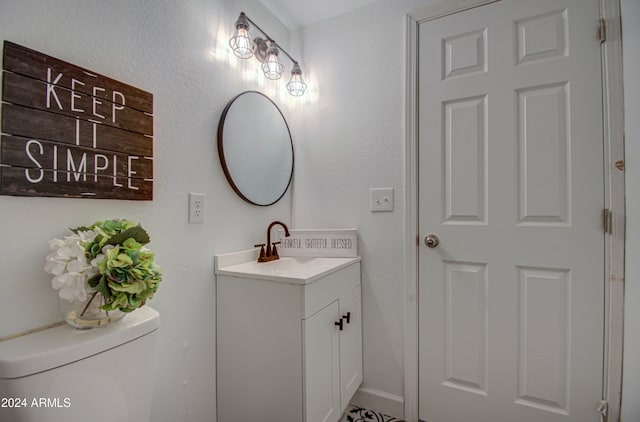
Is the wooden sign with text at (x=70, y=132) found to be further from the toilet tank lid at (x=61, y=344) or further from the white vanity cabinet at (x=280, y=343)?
the white vanity cabinet at (x=280, y=343)

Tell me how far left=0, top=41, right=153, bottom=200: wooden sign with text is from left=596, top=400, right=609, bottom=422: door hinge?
1.94 m

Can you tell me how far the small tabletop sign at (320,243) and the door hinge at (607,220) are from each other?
1.04 m

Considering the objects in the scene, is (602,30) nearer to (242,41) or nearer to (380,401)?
(242,41)

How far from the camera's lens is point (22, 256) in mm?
742

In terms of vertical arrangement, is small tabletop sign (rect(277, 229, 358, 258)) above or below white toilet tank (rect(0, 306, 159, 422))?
above

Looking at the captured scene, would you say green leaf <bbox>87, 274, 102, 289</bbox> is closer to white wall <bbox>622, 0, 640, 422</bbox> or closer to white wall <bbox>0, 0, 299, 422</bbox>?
white wall <bbox>0, 0, 299, 422</bbox>

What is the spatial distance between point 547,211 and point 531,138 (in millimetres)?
329

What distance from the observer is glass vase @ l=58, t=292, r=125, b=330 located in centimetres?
75

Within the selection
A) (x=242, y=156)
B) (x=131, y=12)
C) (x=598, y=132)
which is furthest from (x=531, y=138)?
(x=131, y=12)

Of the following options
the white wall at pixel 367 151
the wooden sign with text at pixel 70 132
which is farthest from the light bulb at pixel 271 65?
the wooden sign with text at pixel 70 132

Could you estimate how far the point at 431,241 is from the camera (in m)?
1.44

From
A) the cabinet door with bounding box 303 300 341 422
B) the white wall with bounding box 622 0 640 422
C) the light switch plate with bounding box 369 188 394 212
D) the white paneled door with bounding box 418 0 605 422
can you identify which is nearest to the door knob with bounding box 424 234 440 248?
the white paneled door with bounding box 418 0 605 422

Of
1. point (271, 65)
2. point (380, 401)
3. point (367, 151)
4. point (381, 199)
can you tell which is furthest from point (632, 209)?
point (271, 65)

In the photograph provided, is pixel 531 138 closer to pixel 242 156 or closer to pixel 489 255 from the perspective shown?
pixel 489 255
